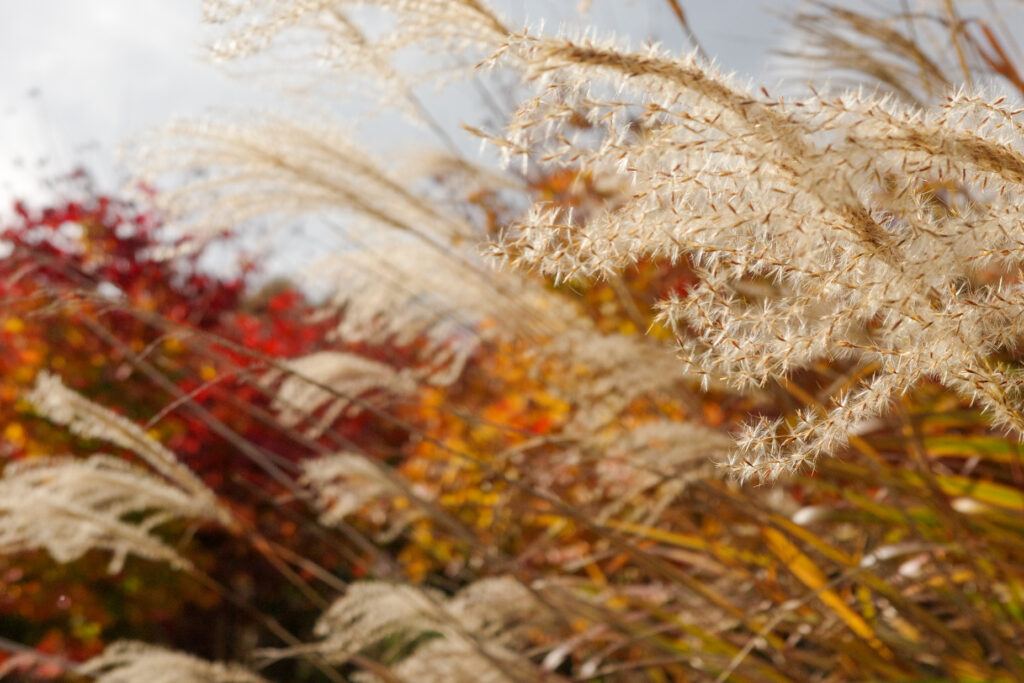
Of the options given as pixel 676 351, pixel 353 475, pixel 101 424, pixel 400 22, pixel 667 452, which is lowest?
pixel 353 475

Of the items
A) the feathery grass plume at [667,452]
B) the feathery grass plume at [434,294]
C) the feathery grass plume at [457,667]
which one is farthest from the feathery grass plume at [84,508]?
the feathery grass plume at [667,452]

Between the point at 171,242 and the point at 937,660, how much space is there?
4.41m

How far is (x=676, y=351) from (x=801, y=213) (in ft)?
0.60

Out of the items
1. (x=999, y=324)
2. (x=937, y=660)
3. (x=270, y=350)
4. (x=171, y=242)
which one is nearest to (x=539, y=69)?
(x=999, y=324)

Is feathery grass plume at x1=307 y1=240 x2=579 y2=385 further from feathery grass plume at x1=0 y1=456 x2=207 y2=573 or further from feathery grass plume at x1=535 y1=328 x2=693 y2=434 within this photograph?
feathery grass plume at x1=0 y1=456 x2=207 y2=573

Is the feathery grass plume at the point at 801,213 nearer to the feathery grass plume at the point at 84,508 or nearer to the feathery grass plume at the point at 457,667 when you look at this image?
the feathery grass plume at the point at 457,667

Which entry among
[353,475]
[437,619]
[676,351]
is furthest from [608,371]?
[676,351]

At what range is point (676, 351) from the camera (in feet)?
2.27

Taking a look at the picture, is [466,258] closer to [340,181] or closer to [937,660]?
[340,181]

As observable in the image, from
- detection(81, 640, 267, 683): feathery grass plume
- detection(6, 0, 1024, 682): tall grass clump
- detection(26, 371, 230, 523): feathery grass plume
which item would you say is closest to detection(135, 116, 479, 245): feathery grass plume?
detection(6, 0, 1024, 682): tall grass clump

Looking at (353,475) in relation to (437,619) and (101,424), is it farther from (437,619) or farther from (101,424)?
(101,424)

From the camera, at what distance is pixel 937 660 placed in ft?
5.32

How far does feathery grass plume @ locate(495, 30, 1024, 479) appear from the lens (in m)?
0.53

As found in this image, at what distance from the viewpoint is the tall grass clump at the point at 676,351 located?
1.83ft
